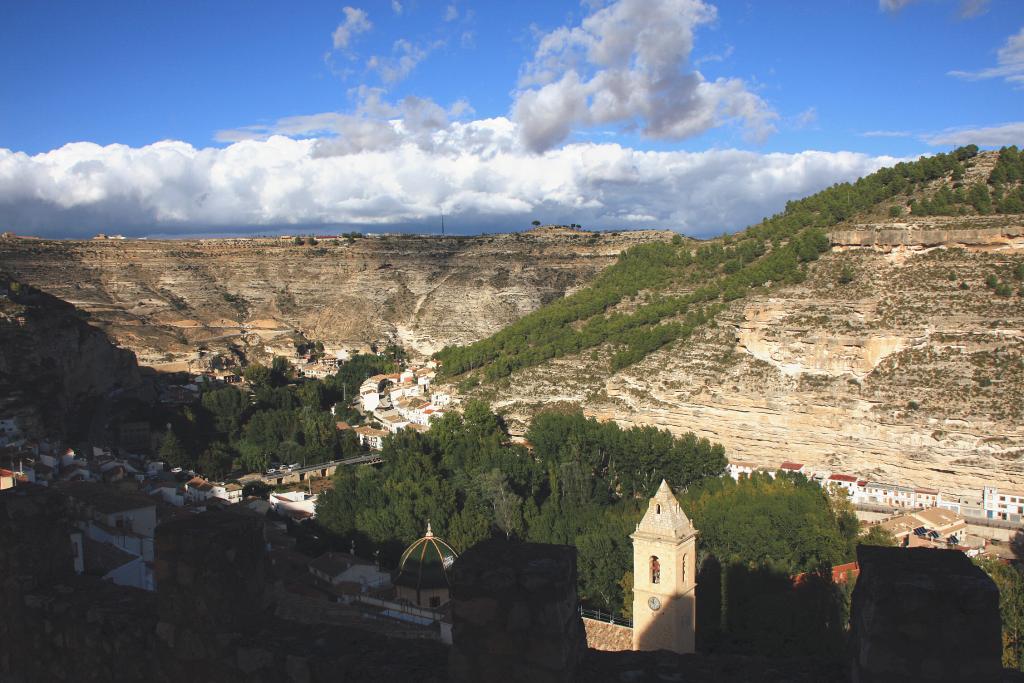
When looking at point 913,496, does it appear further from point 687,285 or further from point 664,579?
point 687,285

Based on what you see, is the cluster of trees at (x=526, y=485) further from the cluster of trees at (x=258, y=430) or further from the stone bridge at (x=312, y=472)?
the cluster of trees at (x=258, y=430)

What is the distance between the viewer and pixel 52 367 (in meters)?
37.9

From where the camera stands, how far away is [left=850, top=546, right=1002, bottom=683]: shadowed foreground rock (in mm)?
2701

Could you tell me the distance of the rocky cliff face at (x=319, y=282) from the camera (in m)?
64.2

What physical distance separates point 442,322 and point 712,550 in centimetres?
4973

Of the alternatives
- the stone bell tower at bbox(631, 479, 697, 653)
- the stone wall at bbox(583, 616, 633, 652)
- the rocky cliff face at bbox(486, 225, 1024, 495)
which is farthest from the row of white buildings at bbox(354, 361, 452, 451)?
the stone bell tower at bbox(631, 479, 697, 653)

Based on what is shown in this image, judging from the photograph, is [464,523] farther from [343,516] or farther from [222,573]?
[222,573]

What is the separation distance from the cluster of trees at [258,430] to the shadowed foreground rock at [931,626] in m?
32.7

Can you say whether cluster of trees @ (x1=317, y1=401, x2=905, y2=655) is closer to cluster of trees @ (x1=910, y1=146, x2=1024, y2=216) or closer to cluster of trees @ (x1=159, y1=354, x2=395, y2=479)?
cluster of trees @ (x1=159, y1=354, x2=395, y2=479)

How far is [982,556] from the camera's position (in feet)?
61.7

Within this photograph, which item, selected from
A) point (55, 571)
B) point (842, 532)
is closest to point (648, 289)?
point (842, 532)

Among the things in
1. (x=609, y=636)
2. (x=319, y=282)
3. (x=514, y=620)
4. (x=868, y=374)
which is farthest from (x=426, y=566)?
(x=319, y=282)

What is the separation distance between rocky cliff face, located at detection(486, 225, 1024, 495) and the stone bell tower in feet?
46.0

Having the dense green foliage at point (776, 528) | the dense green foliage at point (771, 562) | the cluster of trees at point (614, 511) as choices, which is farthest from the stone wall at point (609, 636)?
the dense green foliage at point (776, 528)
